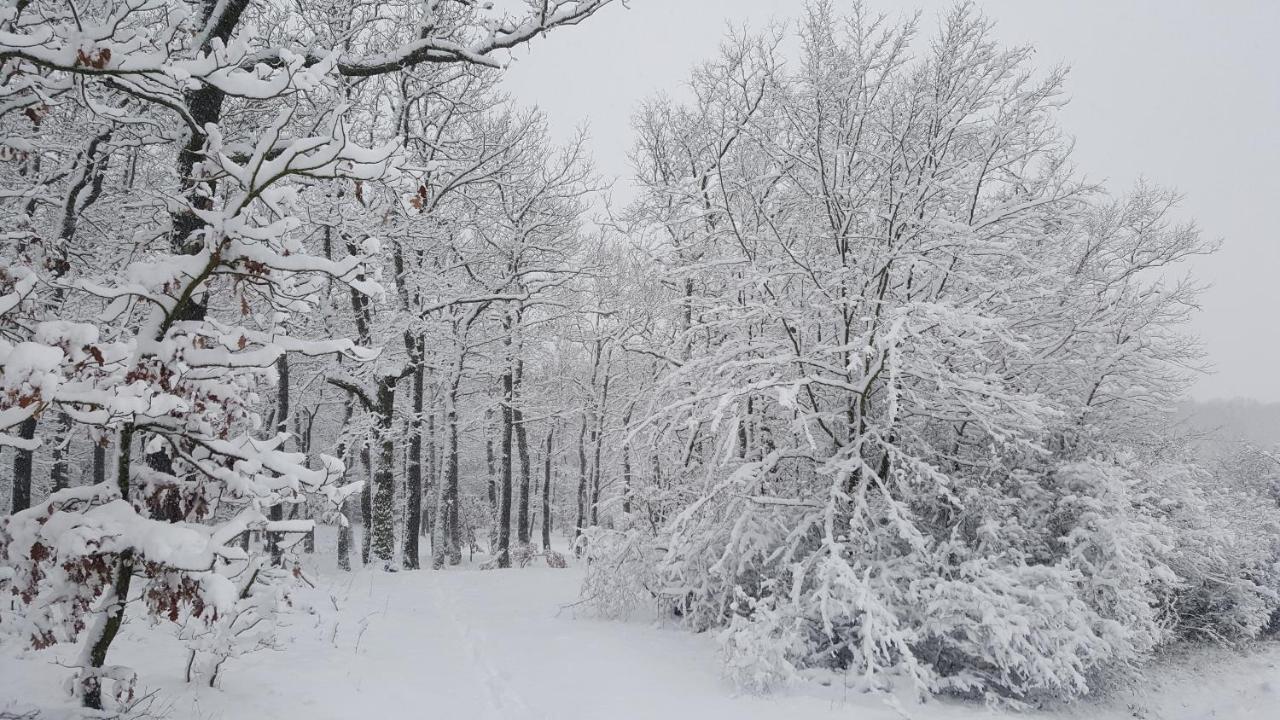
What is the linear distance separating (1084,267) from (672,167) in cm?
891

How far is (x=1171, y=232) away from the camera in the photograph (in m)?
14.9

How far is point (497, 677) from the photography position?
6.49 m

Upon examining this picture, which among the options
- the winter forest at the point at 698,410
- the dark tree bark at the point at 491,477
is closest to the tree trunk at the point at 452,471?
the dark tree bark at the point at 491,477

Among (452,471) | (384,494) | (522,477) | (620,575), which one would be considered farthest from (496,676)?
(522,477)

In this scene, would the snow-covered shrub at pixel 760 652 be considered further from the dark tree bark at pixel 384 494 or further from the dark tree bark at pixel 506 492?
the dark tree bark at pixel 506 492

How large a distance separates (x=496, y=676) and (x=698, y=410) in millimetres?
4051

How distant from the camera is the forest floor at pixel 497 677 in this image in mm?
4957

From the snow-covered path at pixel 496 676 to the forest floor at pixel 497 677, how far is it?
0.02 metres

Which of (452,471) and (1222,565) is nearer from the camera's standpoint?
(1222,565)

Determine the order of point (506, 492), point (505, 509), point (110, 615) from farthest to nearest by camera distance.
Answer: point (506, 492) → point (505, 509) → point (110, 615)

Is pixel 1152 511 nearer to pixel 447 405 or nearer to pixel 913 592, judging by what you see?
pixel 913 592

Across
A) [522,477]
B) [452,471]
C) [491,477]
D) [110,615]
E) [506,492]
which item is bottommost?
[491,477]

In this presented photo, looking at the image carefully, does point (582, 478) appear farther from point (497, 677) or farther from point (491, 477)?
point (497, 677)

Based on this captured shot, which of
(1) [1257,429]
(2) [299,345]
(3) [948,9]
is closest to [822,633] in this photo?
(2) [299,345]
